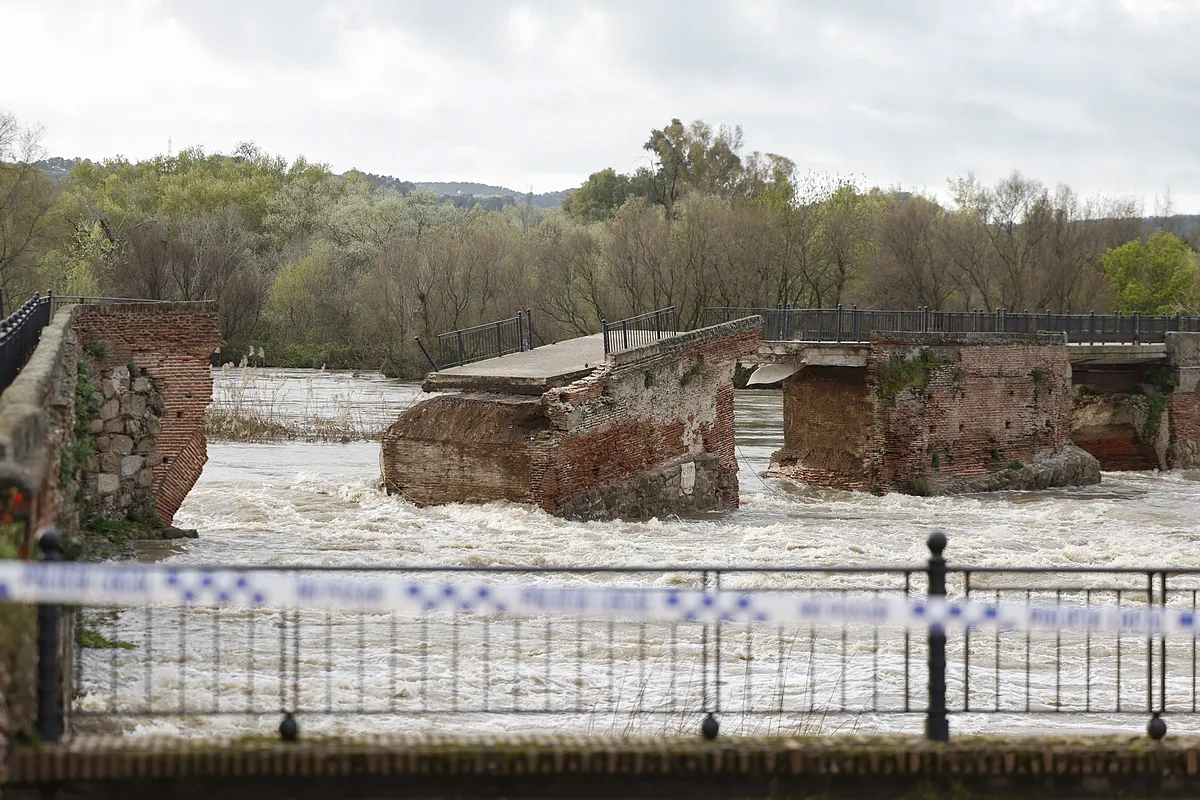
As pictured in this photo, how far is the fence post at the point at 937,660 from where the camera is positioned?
677cm

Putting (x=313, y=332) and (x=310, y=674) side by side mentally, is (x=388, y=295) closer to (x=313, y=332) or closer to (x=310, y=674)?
(x=313, y=332)

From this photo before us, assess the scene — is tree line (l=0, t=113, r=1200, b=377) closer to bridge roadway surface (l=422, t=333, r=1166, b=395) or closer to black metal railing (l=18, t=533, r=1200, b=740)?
bridge roadway surface (l=422, t=333, r=1166, b=395)

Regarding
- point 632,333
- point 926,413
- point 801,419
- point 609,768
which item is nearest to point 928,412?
point 926,413

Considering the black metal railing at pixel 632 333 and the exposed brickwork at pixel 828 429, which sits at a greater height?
the black metal railing at pixel 632 333

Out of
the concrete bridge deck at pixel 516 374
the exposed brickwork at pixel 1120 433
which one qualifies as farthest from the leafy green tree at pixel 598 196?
the concrete bridge deck at pixel 516 374

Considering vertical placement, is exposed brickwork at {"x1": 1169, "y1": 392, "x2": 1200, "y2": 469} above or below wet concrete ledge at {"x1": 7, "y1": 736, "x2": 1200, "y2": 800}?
above

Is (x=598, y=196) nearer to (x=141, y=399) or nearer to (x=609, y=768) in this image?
(x=141, y=399)

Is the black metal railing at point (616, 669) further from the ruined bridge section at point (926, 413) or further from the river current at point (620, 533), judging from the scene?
the ruined bridge section at point (926, 413)

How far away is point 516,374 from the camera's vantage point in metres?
20.8

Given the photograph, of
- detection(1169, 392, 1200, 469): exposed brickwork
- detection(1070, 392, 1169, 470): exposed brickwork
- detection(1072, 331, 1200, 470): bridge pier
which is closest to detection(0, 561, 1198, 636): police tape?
detection(1072, 331, 1200, 470): bridge pier

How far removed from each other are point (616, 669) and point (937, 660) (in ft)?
17.0

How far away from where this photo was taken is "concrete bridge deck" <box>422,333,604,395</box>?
2036 cm

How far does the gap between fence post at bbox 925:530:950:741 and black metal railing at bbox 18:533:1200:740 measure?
1.11m

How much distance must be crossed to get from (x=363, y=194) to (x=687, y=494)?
178 ft
